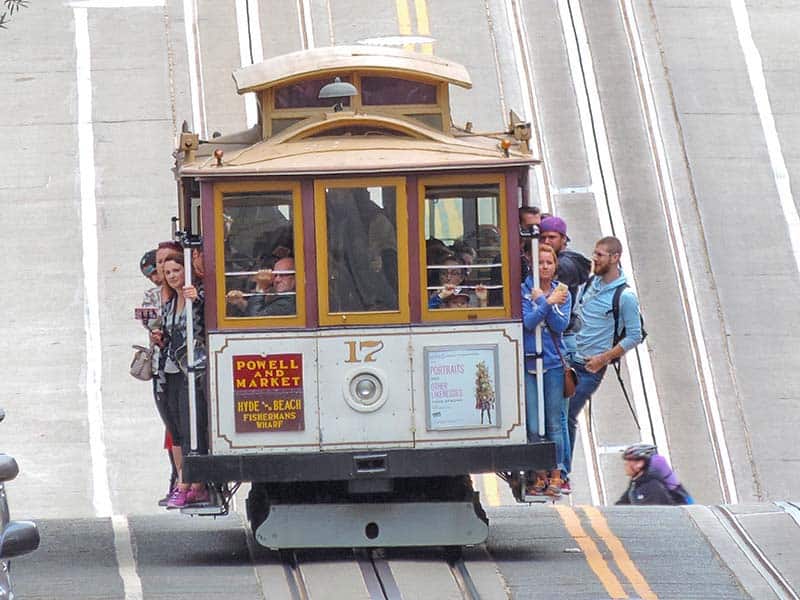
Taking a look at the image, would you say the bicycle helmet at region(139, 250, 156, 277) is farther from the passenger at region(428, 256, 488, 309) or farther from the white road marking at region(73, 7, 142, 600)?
the passenger at region(428, 256, 488, 309)

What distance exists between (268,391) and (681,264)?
1275 centimetres

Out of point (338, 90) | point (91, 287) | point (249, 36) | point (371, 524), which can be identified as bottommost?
point (371, 524)

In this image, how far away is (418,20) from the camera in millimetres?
29609

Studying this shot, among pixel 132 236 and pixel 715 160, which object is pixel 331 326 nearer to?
pixel 132 236

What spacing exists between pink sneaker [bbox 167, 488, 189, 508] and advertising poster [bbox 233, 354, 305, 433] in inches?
30.7

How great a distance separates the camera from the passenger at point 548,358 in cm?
1227

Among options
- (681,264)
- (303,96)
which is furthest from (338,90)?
(681,264)

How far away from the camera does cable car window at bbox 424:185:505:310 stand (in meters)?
12.3

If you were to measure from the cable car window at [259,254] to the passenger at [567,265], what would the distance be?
1741 mm

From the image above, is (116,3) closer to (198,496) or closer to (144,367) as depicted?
(144,367)

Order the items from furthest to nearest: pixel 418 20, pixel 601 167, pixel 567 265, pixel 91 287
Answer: pixel 418 20 < pixel 601 167 < pixel 91 287 < pixel 567 265

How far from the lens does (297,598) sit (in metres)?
11.5

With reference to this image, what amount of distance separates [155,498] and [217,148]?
7372 millimetres

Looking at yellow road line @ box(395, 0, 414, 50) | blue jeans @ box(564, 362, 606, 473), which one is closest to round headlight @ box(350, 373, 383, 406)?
blue jeans @ box(564, 362, 606, 473)
